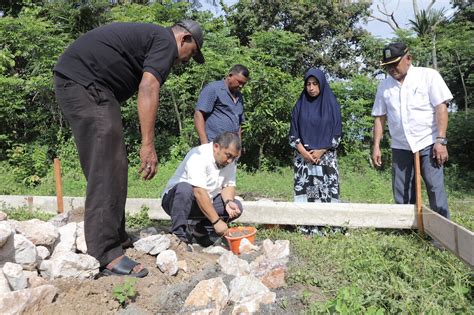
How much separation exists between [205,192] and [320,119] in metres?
1.54

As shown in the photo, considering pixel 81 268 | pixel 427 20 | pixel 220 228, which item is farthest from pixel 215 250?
pixel 427 20

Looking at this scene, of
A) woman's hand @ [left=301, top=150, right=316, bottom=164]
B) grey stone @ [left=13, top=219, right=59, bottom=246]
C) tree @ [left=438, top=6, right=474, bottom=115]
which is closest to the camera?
grey stone @ [left=13, top=219, right=59, bottom=246]

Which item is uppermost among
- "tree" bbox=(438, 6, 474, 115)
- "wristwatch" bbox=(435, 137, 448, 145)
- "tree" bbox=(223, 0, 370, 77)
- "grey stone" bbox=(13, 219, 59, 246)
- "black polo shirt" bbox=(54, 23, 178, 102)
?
"tree" bbox=(223, 0, 370, 77)

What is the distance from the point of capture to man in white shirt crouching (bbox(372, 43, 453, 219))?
3.71m

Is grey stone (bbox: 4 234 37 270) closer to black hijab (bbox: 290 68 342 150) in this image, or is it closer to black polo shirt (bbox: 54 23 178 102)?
black polo shirt (bbox: 54 23 178 102)

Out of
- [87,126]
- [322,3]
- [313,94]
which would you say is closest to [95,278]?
[87,126]

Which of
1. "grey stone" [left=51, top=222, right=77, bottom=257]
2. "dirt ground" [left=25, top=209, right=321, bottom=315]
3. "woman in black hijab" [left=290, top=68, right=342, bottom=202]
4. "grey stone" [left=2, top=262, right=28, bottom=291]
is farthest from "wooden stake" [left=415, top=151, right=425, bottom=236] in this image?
"grey stone" [left=2, top=262, right=28, bottom=291]

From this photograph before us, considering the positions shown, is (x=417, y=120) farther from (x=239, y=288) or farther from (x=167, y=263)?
(x=167, y=263)

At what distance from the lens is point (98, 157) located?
2691 millimetres

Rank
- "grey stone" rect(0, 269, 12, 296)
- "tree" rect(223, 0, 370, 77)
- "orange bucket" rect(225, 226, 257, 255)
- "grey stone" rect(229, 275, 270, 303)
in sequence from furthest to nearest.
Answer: "tree" rect(223, 0, 370, 77) < "orange bucket" rect(225, 226, 257, 255) < "grey stone" rect(229, 275, 270, 303) < "grey stone" rect(0, 269, 12, 296)

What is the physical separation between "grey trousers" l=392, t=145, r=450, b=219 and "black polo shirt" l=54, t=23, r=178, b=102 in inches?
90.8

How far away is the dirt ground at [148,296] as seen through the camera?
2.24m

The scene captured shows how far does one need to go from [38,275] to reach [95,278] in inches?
12.8

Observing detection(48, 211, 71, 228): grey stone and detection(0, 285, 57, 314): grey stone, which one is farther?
detection(48, 211, 71, 228): grey stone
